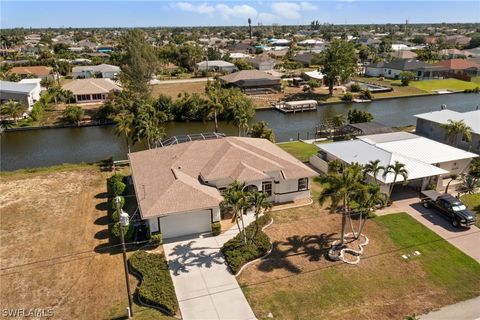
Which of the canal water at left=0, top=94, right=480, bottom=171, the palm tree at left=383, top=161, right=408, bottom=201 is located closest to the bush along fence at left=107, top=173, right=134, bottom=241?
the canal water at left=0, top=94, right=480, bottom=171

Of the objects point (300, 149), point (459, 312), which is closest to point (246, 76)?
point (300, 149)

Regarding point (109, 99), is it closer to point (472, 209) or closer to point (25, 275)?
point (25, 275)

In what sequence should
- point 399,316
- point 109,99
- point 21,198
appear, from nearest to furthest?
point 399,316 < point 21,198 < point 109,99

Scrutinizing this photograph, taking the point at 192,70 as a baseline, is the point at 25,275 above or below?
below

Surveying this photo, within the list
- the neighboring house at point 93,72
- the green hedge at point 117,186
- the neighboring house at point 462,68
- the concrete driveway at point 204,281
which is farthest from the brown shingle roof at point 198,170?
the neighboring house at point 462,68

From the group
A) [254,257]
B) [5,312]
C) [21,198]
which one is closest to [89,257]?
→ [5,312]

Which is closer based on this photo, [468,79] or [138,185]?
[138,185]
